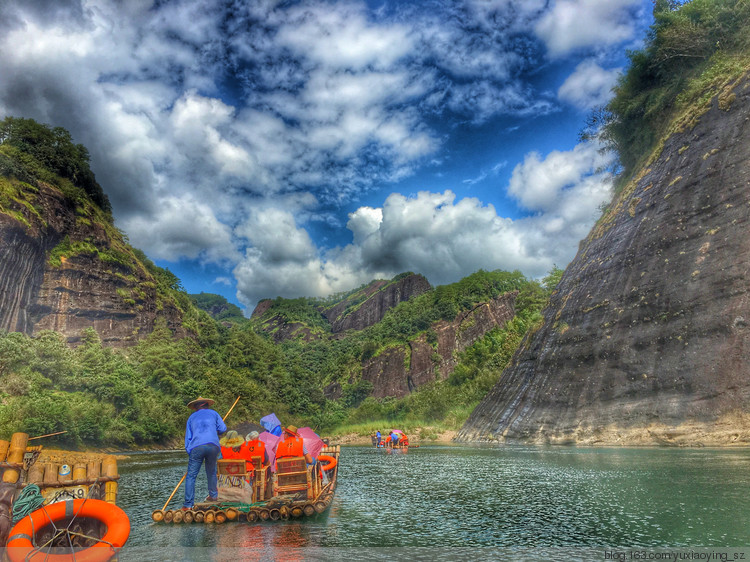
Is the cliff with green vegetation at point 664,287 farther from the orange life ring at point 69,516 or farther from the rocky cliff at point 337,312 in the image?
the rocky cliff at point 337,312

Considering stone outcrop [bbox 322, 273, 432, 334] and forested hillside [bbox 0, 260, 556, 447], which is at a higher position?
stone outcrop [bbox 322, 273, 432, 334]

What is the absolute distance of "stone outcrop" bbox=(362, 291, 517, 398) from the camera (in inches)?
3617

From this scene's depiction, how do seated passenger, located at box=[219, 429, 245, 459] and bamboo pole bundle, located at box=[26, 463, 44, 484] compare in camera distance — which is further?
seated passenger, located at box=[219, 429, 245, 459]

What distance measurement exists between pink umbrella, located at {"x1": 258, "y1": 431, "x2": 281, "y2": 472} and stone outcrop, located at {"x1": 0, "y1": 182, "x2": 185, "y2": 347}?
48.4 meters

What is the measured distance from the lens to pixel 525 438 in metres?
27.0

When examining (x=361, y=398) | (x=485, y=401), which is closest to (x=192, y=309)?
(x=361, y=398)

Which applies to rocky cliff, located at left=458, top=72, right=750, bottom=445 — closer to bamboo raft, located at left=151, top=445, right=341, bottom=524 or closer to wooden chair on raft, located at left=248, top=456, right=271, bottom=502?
bamboo raft, located at left=151, top=445, right=341, bottom=524

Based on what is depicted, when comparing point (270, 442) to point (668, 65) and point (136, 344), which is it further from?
point (136, 344)

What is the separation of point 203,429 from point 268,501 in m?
2.20

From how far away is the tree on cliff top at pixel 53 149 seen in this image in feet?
182

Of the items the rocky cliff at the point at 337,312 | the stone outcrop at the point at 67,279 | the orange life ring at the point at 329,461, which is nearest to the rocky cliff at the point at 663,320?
the orange life ring at the point at 329,461

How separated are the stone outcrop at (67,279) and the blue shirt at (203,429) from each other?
4814 cm

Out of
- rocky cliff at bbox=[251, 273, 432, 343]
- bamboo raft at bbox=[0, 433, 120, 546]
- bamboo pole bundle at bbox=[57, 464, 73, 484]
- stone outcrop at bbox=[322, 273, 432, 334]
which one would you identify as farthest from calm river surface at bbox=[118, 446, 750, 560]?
rocky cliff at bbox=[251, 273, 432, 343]

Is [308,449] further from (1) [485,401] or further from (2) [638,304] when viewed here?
(1) [485,401]
